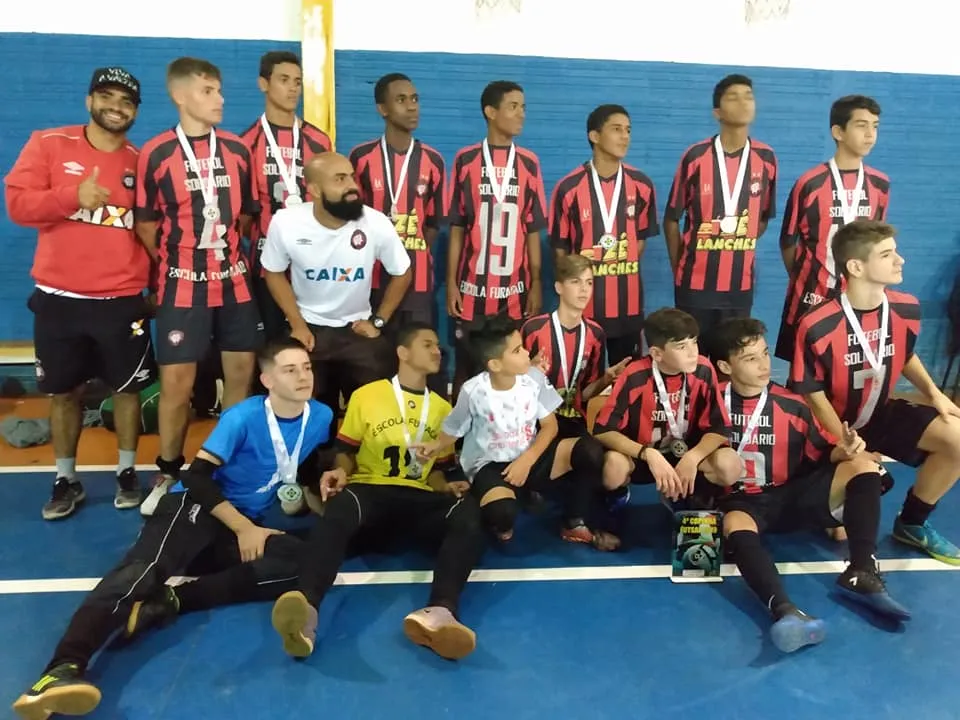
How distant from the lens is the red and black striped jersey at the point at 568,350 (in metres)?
3.34

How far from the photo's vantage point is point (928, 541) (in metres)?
3.09

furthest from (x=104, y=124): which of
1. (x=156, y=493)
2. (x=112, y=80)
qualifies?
(x=156, y=493)

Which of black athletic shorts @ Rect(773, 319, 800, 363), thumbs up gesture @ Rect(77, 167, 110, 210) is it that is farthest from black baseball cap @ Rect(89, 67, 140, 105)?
black athletic shorts @ Rect(773, 319, 800, 363)

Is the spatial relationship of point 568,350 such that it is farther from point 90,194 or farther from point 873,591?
point 90,194

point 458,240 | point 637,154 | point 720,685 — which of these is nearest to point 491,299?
point 458,240

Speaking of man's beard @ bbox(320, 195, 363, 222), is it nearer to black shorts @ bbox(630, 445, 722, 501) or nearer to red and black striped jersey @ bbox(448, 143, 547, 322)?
red and black striped jersey @ bbox(448, 143, 547, 322)

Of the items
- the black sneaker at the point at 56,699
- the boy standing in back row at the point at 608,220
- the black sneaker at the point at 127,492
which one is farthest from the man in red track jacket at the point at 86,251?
the boy standing in back row at the point at 608,220

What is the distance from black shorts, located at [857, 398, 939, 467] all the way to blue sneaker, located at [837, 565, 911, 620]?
0.68 metres

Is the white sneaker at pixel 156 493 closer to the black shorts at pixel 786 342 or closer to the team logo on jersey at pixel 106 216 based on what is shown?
the team logo on jersey at pixel 106 216

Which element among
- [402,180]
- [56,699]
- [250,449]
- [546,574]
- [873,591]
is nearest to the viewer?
[56,699]

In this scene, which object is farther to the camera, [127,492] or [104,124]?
[127,492]

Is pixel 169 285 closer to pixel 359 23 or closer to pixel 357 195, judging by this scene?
pixel 357 195

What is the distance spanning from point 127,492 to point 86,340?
763mm

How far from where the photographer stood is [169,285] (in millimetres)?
3227
